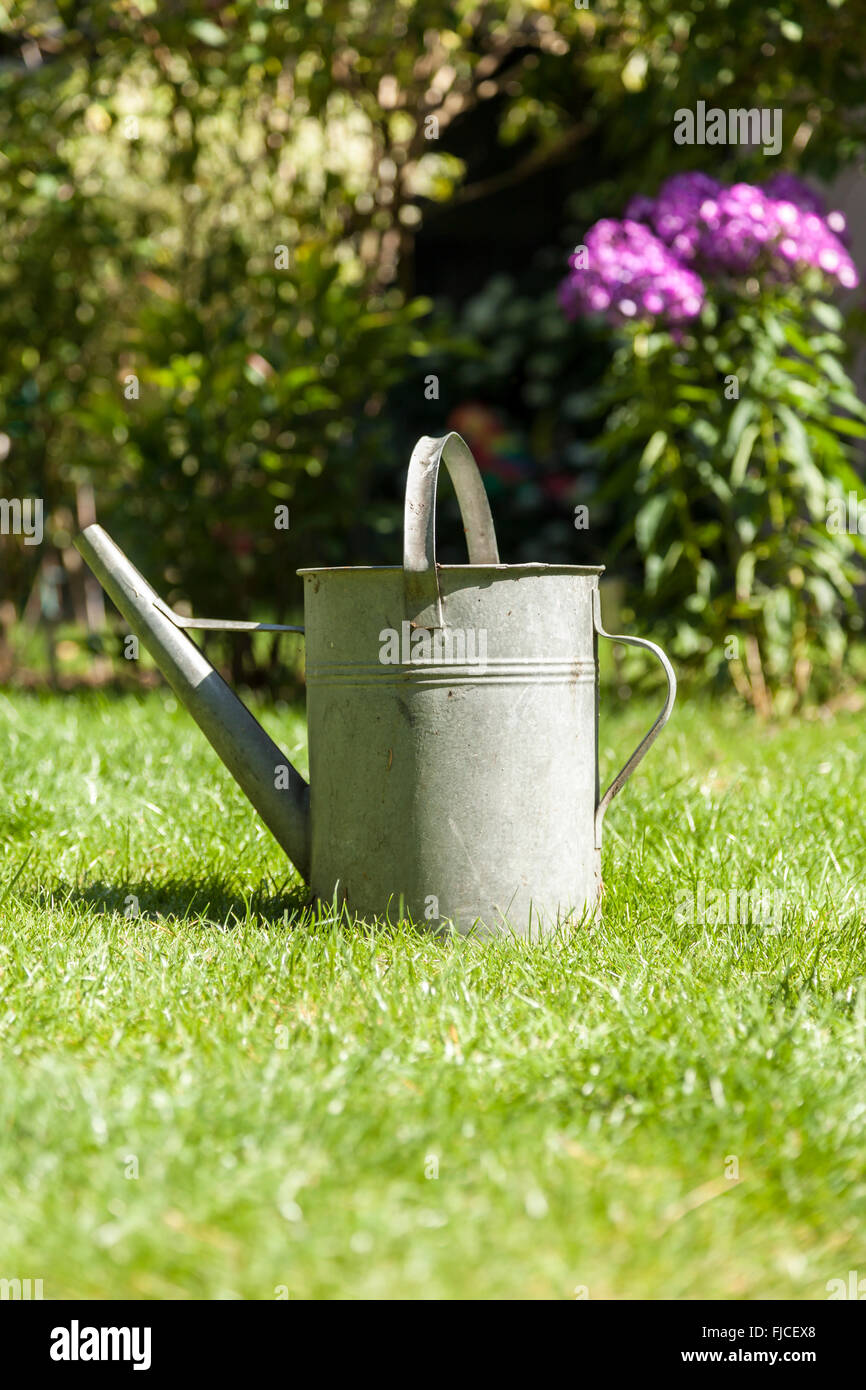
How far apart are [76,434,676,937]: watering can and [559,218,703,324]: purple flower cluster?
198 centimetres

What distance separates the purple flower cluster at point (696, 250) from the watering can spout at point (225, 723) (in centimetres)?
221

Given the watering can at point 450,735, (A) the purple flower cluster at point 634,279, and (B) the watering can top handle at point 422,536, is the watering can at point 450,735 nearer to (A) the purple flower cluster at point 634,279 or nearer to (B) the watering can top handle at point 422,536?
(B) the watering can top handle at point 422,536

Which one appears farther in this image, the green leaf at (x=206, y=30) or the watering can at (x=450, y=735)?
the green leaf at (x=206, y=30)

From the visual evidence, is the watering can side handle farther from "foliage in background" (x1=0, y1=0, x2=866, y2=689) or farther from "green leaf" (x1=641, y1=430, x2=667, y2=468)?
"foliage in background" (x1=0, y1=0, x2=866, y2=689)

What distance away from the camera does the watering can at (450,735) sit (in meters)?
2.19

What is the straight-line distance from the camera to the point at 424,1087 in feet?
5.40

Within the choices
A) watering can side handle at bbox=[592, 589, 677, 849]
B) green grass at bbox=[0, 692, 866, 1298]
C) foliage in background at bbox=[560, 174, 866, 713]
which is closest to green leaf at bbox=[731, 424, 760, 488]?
foliage in background at bbox=[560, 174, 866, 713]

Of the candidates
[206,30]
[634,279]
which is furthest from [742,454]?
[206,30]

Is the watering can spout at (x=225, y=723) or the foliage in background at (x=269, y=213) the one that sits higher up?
the foliage in background at (x=269, y=213)

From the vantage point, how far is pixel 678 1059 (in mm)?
1702

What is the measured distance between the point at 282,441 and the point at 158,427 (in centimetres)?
45

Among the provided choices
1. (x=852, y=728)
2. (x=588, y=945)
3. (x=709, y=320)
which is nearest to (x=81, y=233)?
→ (x=709, y=320)

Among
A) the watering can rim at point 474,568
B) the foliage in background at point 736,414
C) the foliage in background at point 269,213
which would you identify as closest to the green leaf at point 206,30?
the foliage in background at point 269,213

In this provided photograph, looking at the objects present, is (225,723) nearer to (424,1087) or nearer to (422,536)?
(422,536)
